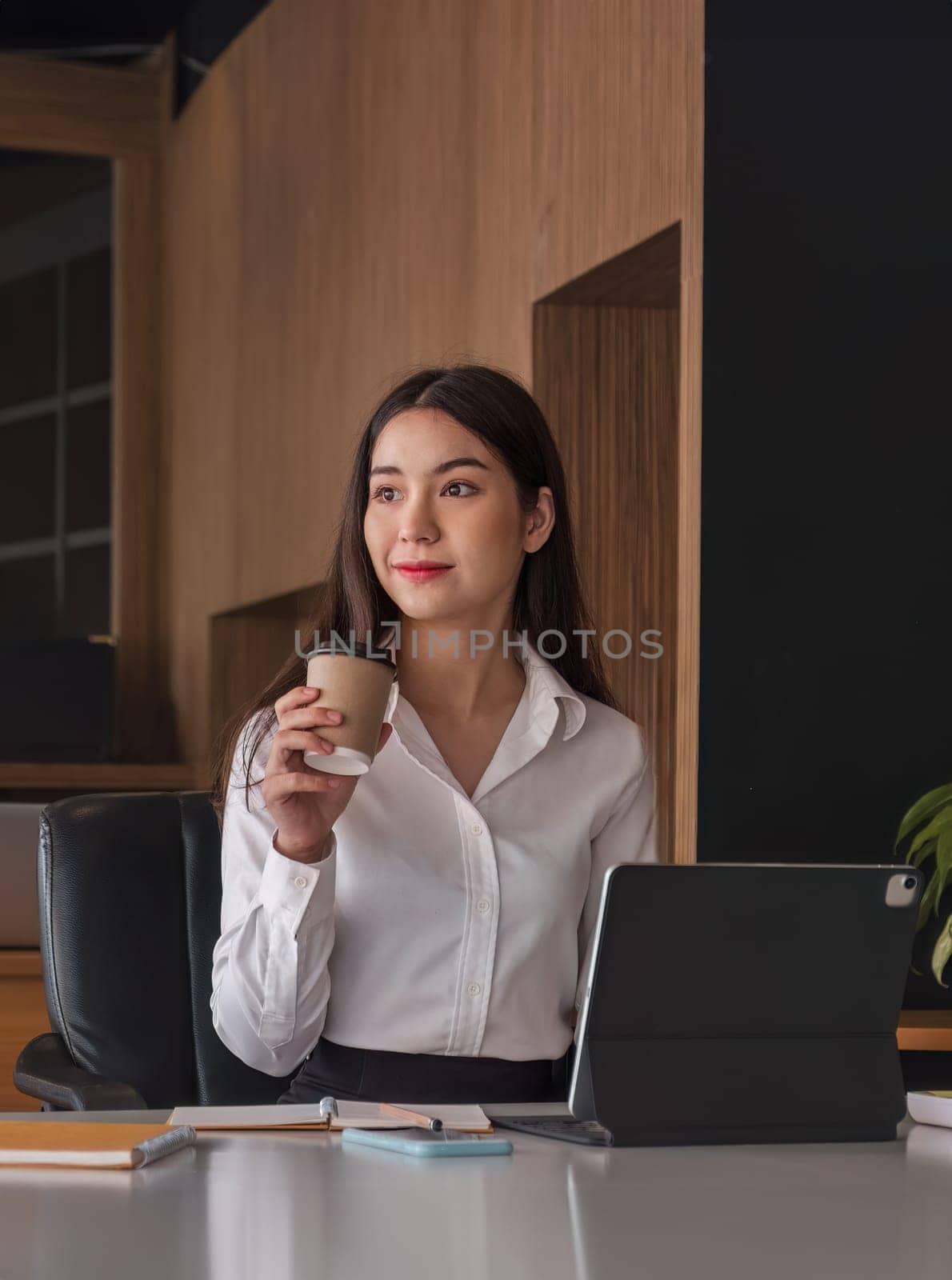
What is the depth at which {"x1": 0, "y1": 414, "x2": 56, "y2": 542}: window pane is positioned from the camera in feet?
18.8

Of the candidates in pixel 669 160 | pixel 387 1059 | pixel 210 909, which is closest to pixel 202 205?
pixel 669 160

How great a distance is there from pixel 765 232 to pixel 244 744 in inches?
43.1

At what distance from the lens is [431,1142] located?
3.84 ft

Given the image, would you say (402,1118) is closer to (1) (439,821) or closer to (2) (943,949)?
(1) (439,821)

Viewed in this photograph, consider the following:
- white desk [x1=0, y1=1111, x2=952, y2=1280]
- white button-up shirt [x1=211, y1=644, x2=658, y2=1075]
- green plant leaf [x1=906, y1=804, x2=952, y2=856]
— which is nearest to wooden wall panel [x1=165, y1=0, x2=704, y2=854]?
green plant leaf [x1=906, y1=804, x2=952, y2=856]

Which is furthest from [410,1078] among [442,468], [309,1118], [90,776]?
[90,776]

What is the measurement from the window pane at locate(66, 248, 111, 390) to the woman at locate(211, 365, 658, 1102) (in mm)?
4219

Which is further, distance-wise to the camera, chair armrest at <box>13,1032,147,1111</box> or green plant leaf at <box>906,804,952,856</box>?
green plant leaf at <box>906,804,952,856</box>

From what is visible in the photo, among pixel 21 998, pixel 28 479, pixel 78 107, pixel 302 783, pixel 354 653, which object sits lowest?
pixel 21 998

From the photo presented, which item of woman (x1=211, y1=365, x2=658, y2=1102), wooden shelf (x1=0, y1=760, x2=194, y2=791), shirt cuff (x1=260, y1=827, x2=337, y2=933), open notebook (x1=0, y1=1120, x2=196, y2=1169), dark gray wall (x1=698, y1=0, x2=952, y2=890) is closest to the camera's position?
open notebook (x1=0, y1=1120, x2=196, y2=1169)

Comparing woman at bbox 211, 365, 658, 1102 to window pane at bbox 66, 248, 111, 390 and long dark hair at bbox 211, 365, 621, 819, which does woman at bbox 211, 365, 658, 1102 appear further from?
window pane at bbox 66, 248, 111, 390

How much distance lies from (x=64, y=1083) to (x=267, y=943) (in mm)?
347

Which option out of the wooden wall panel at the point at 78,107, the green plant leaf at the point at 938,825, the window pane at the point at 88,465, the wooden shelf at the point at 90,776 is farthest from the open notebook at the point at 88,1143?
the wooden wall panel at the point at 78,107

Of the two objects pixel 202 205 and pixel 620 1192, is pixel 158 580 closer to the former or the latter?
pixel 202 205
